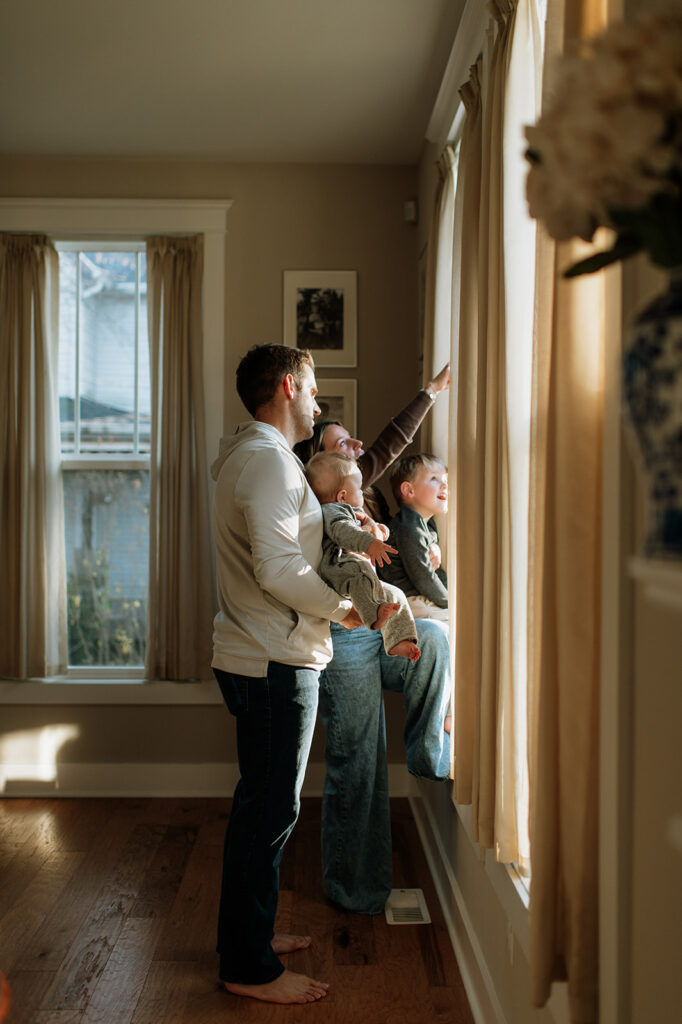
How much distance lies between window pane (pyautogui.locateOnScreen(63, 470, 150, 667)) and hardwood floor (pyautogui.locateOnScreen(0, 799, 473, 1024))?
807 millimetres

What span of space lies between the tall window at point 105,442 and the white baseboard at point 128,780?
19.7 inches

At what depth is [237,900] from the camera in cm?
204

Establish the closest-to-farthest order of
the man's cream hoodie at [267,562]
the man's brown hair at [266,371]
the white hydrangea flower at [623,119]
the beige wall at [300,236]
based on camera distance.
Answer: the white hydrangea flower at [623,119] → the man's cream hoodie at [267,562] → the man's brown hair at [266,371] → the beige wall at [300,236]

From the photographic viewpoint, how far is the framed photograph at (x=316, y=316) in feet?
12.1

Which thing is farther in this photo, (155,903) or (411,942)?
(155,903)

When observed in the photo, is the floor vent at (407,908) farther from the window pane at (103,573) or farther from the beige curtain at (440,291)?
the window pane at (103,573)

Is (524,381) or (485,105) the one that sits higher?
(485,105)

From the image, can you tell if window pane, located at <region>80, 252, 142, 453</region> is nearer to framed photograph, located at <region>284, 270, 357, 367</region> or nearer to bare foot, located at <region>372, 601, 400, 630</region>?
framed photograph, located at <region>284, 270, 357, 367</region>

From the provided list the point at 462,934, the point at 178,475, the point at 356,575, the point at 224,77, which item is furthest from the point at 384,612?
the point at 224,77

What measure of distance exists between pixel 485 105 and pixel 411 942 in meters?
2.42

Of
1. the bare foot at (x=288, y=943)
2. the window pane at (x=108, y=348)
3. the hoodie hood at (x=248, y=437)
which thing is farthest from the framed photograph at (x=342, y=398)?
the bare foot at (x=288, y=943)

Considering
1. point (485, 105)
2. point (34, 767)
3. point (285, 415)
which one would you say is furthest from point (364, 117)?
point (34, 767)

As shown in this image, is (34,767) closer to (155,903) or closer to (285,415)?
(155,903)

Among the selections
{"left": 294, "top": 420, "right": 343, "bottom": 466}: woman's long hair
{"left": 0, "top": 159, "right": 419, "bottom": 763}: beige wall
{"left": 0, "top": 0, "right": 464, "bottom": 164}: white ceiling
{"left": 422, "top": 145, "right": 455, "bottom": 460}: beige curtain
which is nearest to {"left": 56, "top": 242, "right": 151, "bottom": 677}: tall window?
{"left": 0, "top": 159, "right": 419, "bottom": 763}: beige wall
